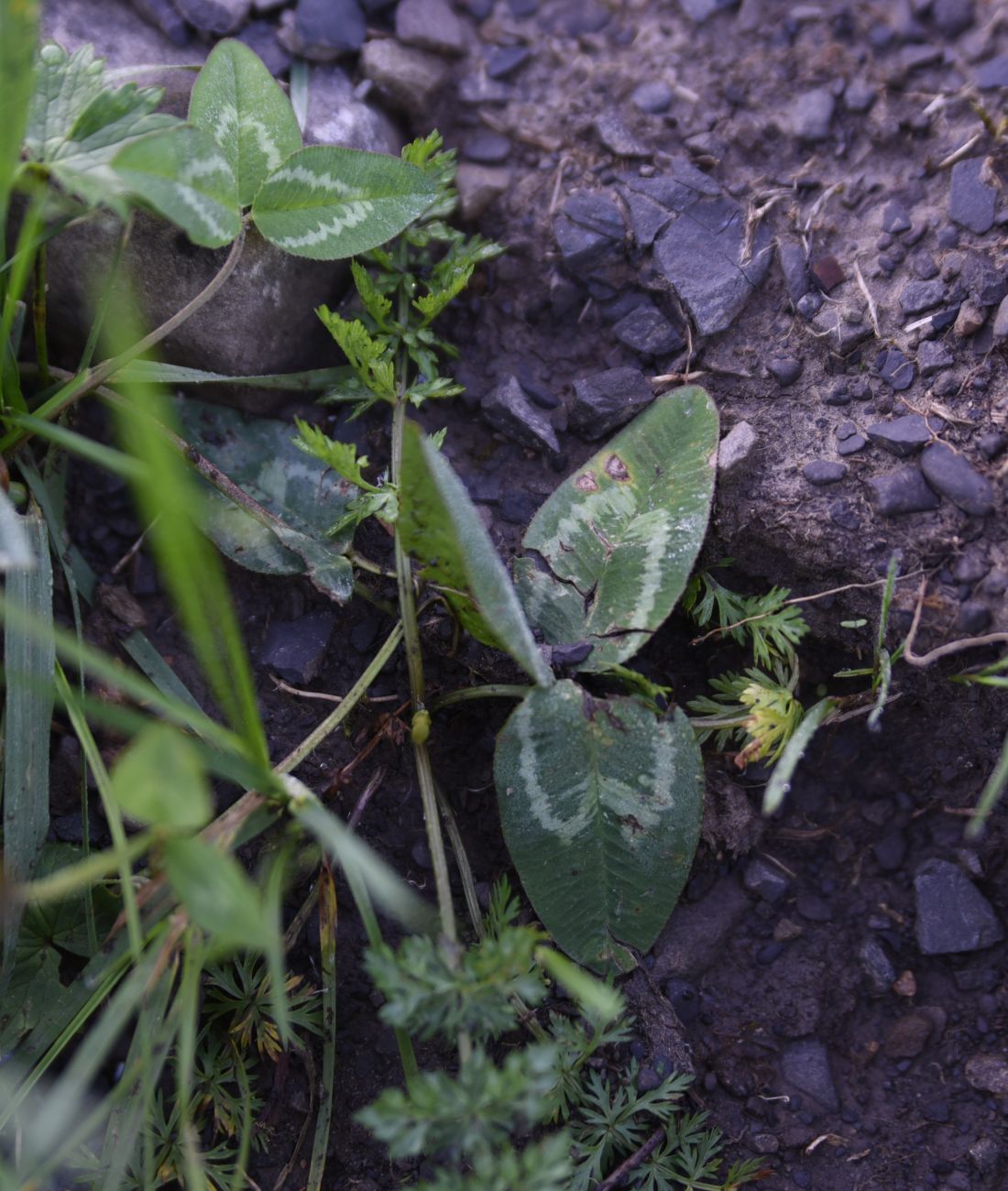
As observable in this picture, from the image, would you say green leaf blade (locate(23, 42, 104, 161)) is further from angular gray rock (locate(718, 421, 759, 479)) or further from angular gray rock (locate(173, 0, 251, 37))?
angular gray rock (locate(718, 421, 759, 479))

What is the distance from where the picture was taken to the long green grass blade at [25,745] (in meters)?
1.46

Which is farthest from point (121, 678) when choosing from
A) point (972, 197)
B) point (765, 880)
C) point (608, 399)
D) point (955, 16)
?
point (955, 16)

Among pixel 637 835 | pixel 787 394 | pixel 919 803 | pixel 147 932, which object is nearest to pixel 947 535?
pixel 787 394

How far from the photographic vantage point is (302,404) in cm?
181

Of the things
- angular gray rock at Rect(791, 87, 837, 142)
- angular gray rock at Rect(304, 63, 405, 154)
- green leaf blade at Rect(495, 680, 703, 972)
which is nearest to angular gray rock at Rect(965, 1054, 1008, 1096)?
green leaf blade at Rect(495, 680, 703, 972)

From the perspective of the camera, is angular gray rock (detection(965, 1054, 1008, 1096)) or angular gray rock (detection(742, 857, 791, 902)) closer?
angular gray rock (detection(965, 1054, 1008, 1096))

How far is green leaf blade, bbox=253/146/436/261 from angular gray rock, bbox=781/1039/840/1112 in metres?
1.48

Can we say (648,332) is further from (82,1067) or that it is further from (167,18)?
(82,1067)

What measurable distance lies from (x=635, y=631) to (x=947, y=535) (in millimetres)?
496

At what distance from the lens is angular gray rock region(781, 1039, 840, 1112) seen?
1.54 meters

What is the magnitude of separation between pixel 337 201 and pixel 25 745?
997 mm

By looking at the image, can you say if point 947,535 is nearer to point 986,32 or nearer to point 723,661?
point 723,661

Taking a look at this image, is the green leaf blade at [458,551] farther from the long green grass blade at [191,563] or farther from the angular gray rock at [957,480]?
the angular gray rock at [957,480]

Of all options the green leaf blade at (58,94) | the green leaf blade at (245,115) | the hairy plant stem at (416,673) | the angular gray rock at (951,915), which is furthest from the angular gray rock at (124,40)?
the angular gray rock at (951,915)
